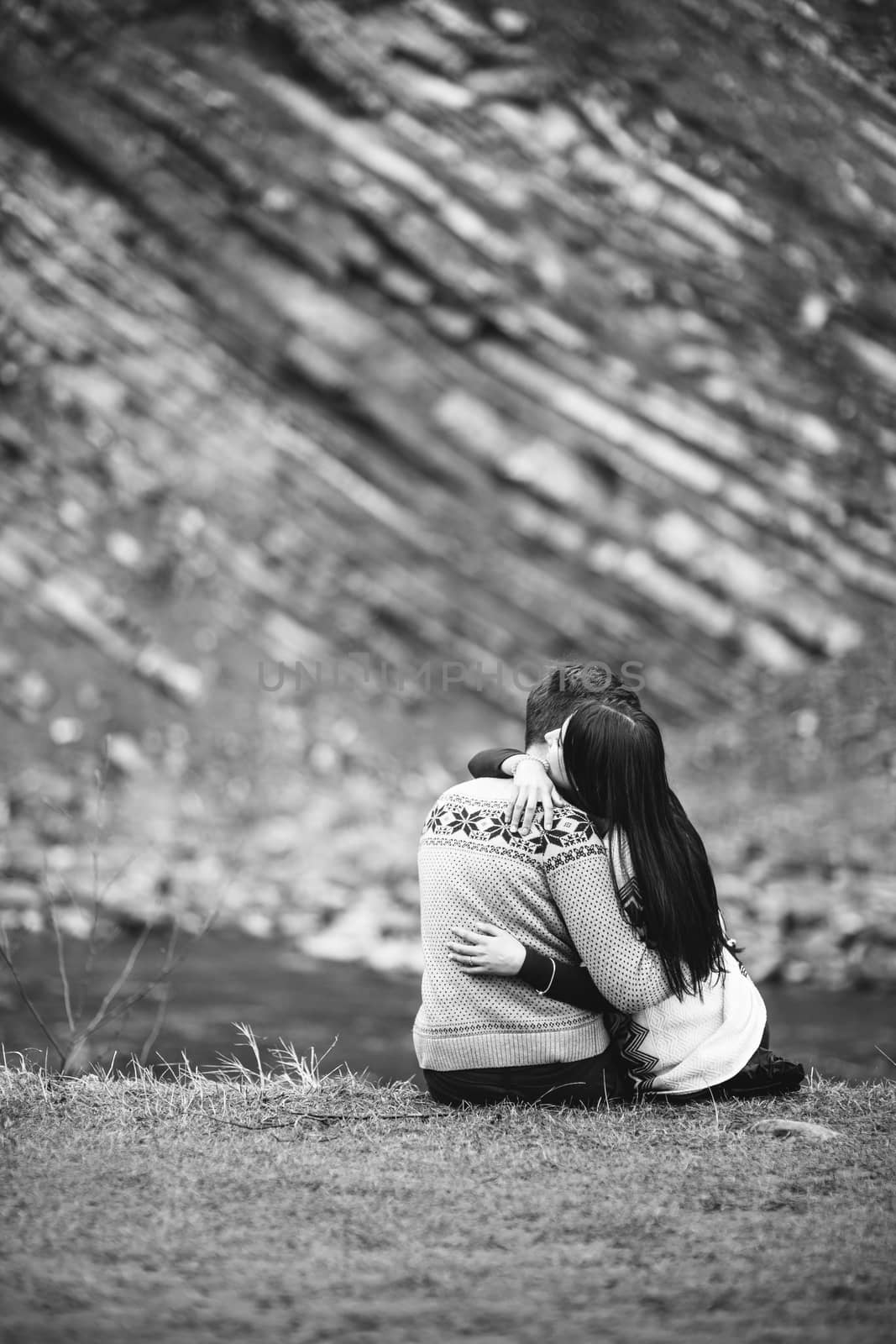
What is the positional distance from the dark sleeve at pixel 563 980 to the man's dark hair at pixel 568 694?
0.53 meters

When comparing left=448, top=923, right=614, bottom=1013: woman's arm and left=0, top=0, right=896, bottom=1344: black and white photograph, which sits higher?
left=448, top=923, right=614, bottom=1013: woman's arm

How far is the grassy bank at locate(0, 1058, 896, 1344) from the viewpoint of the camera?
2.14 metres

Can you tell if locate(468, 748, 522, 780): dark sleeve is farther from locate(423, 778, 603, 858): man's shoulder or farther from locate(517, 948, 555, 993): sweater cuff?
locate(517, 948, 555, 993): sweater cuff

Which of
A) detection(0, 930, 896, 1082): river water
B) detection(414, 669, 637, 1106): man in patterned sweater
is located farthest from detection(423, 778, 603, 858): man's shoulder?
detection(0, 930, 896, 1082): river water

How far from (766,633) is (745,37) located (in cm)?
605

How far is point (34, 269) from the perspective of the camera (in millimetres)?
15320

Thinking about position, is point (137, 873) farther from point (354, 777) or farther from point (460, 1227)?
point (460, 1227)

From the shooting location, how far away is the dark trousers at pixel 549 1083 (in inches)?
130

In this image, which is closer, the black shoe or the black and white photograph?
the black shoe

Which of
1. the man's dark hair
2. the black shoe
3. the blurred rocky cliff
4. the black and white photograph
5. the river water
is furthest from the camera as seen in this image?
the blurred rocky cliff

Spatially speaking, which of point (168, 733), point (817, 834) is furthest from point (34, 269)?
point (817, 834)

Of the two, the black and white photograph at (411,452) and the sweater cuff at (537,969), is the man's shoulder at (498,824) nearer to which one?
the sweater cuff at (537,969)

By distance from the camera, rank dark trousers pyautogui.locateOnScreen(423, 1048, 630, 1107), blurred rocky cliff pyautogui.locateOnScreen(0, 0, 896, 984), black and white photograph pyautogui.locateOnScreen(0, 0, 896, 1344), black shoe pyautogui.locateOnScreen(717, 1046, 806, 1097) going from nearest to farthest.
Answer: dark trousers pyautogui.locateOnScreen(423, 1048, 630, 1107) → black shoe pyautogui.locateOnScreen(717, 1046, 806, 1097) → black and white photograph pyautogui.locateOnScreen(0, 0, 896, 1344) → blurred rocky cliff pyautogui.locateOnScreen(0, 0, 896, 984)

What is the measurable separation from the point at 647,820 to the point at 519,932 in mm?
415
